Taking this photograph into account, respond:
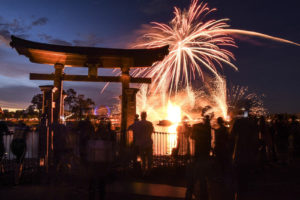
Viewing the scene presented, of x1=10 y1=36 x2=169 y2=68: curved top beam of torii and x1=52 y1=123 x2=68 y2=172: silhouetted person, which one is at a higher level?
x1=10 y1=36 x2=169 y2=68: curved top beam of torii

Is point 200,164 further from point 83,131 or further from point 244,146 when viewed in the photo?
point 83,131

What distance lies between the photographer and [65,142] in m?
8.55

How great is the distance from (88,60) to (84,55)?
0.90 metres

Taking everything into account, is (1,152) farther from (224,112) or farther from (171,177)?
(224,112)

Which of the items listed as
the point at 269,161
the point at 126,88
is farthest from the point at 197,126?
the point at 269,161

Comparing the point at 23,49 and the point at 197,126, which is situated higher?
the point at 23,49

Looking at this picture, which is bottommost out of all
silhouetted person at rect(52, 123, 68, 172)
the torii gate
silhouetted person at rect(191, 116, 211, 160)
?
silhouetted person at rect(52, 123, 68, 172)

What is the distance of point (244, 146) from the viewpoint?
4750 mm

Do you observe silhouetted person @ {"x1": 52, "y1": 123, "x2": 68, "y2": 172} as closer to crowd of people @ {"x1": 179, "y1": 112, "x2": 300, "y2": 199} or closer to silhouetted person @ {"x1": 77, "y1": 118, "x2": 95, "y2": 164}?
silhouetted person @ {"x1": 77, "y1": 118, "x2": 95, "y2": 164}

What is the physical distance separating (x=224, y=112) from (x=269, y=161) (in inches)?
574

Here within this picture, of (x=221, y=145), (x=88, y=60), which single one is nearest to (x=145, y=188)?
(x=221, y=145)

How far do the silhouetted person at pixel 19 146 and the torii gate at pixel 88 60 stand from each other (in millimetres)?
4070

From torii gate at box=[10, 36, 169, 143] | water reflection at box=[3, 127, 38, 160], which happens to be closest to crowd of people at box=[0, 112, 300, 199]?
water reflection at box=[3, 127, 38, 160]

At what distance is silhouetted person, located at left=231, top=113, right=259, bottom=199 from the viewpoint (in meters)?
4.74
